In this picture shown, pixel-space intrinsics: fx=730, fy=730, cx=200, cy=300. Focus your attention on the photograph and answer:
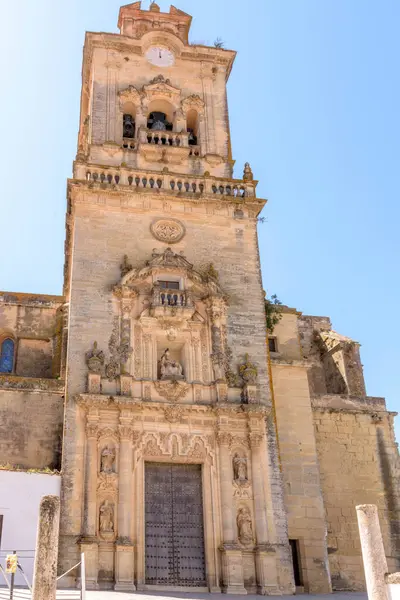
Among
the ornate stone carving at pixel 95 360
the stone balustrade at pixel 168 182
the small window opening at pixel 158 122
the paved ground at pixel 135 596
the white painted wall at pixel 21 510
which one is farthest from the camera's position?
the small window opening at pixel 158 122

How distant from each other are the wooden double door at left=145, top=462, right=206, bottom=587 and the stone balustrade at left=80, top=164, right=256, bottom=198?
8514mm

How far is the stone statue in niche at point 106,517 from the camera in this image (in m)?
16.7

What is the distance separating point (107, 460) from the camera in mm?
17438

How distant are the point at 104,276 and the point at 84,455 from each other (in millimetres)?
5148

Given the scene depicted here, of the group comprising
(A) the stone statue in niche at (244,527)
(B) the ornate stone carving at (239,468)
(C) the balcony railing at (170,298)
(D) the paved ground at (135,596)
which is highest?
(C) the balcony railing at (170,298)

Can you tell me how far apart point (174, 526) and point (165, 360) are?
14.1ft

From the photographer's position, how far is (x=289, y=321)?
23203mm

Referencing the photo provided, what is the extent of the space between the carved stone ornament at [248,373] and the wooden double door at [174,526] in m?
2.67

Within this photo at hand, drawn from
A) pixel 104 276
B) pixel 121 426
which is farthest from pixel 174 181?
pixel 121 426

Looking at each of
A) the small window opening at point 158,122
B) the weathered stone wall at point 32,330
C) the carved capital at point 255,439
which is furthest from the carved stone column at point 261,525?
the small window opening at point 158,122

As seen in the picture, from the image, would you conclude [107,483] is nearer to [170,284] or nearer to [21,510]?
[21,510]

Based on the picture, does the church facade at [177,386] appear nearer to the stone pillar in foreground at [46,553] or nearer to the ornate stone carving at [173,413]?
the ornate stone carving at [173,413]

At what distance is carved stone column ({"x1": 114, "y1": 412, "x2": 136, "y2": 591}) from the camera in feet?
53.0

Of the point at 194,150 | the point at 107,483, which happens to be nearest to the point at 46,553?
the point at 107,483
